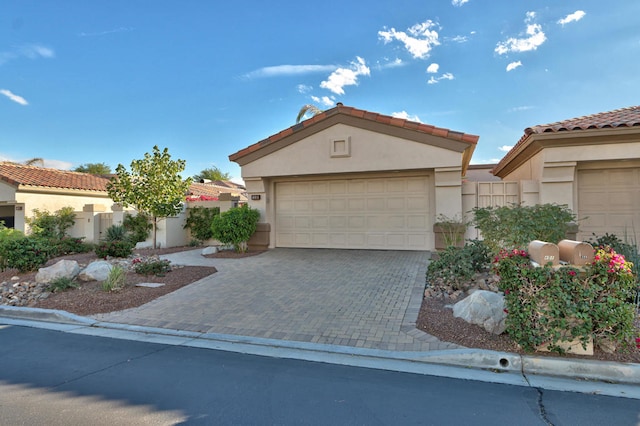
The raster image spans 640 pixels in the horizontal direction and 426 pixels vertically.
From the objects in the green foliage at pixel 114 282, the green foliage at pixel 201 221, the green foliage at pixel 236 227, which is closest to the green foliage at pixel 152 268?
the green foliage at pixel 114 282

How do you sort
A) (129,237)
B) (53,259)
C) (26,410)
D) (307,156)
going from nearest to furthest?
(26,410) < (307,156) < (53,259) < (129,237)

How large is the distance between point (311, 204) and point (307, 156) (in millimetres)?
1802

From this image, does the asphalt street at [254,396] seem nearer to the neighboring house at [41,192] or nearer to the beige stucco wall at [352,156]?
the beige stucco wall at [352,156]

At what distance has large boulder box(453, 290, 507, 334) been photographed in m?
5.03

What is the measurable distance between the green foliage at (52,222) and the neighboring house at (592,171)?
65.0ft

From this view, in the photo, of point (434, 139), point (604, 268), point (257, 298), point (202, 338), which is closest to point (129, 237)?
point (257, 298)

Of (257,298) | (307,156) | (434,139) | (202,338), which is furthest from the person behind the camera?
(307,156)

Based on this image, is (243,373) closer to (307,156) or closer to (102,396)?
(102,396)

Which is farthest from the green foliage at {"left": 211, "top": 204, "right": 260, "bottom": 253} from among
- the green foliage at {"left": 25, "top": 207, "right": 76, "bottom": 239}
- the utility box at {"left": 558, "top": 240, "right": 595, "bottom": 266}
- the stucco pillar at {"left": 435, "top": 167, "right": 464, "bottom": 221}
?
the green foliage at {"left": 25, "top": 207, "right": 76, "bottom": 239}

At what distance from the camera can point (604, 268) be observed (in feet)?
14.0

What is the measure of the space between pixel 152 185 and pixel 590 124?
14713mm

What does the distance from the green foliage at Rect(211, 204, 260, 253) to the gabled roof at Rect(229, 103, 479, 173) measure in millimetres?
2070

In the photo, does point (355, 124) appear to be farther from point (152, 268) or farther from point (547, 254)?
point (547, 254)

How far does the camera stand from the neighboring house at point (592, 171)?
977 centimetres
